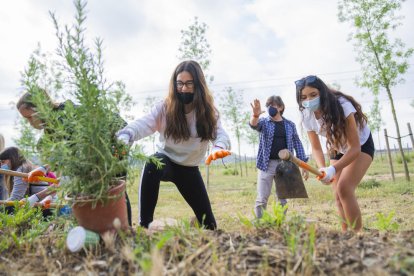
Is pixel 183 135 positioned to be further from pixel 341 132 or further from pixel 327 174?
pixel 341 132

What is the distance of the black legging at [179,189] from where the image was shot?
3.02 metres

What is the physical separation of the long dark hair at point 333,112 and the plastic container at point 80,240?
2.36 meters

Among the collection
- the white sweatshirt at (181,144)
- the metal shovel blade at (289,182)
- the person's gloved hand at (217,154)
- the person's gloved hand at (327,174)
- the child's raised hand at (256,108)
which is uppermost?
the child's raised hand at (256,108)

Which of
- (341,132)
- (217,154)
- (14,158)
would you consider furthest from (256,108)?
(14,158)

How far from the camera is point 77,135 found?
4.96 ft

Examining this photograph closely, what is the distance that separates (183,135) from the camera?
3094 mm

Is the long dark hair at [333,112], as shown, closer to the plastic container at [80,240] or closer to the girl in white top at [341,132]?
the girl in white top at [341,132]

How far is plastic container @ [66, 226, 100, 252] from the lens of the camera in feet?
4.60

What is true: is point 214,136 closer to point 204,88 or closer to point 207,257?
point 204,88

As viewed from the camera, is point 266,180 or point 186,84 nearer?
point 186,84

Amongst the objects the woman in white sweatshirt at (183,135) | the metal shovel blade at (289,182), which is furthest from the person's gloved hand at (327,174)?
the metal shovel blade at (289,182)

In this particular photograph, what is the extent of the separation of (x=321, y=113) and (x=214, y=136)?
1.07m

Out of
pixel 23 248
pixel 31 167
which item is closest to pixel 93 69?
pixel 23 248

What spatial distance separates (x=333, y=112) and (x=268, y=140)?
1.93 meters
